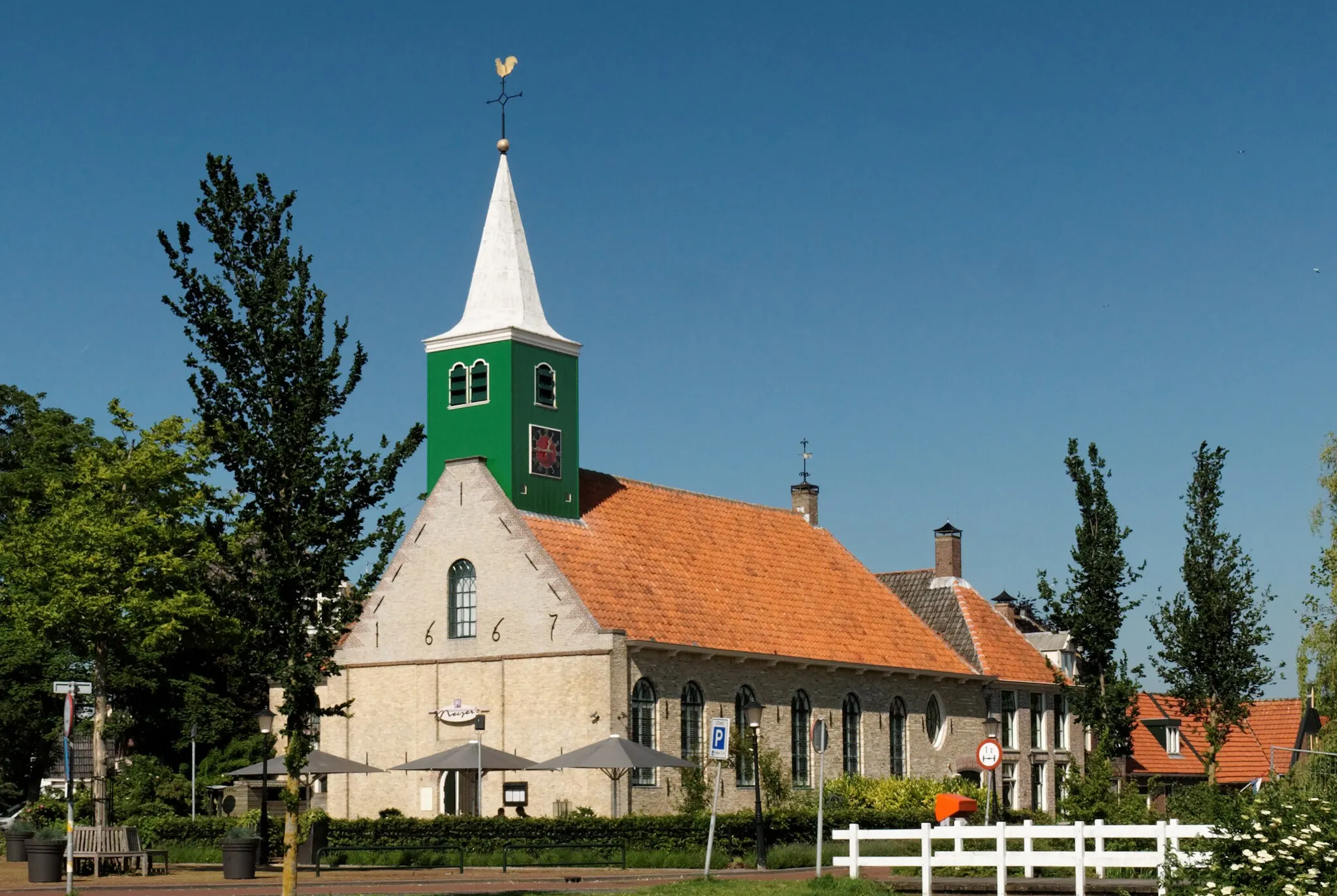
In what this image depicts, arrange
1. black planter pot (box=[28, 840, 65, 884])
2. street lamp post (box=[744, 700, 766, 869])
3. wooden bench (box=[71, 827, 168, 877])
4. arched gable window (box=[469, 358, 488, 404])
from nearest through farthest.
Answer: black planter pot (box=[28, 840, 65, 884]) → wooden bench (box=[71, 827, 168, 877]) → street lamp post (box=[744, 700, 766, 869]) → arched gable window (box=[469, 358, 488, 404])

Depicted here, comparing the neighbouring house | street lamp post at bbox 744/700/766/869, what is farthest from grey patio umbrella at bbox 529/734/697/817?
the neighbouring house

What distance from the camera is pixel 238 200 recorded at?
25906 millimetres

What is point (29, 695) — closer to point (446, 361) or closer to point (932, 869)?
point (446, 361)

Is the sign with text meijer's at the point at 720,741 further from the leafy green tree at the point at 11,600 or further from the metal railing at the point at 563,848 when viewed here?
the leafy green tree at the point at 11,600

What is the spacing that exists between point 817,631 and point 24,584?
22.3 meters

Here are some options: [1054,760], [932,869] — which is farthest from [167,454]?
[1054,760]

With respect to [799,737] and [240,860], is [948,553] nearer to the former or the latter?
[799,737]

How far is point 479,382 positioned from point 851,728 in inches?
595

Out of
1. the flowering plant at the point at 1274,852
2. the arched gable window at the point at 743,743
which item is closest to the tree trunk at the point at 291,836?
the flowering plant at the point at 1274,852

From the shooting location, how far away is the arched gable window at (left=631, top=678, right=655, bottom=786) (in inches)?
1763

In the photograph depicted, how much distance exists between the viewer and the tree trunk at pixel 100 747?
1655 inches

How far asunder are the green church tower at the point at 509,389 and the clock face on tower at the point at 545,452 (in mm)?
25

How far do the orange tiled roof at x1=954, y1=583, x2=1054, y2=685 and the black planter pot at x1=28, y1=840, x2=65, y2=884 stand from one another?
32406 mm

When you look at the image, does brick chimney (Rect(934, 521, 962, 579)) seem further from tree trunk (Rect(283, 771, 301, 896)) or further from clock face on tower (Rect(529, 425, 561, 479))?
tree trunk (Rect(283, 771, 301, 896))
